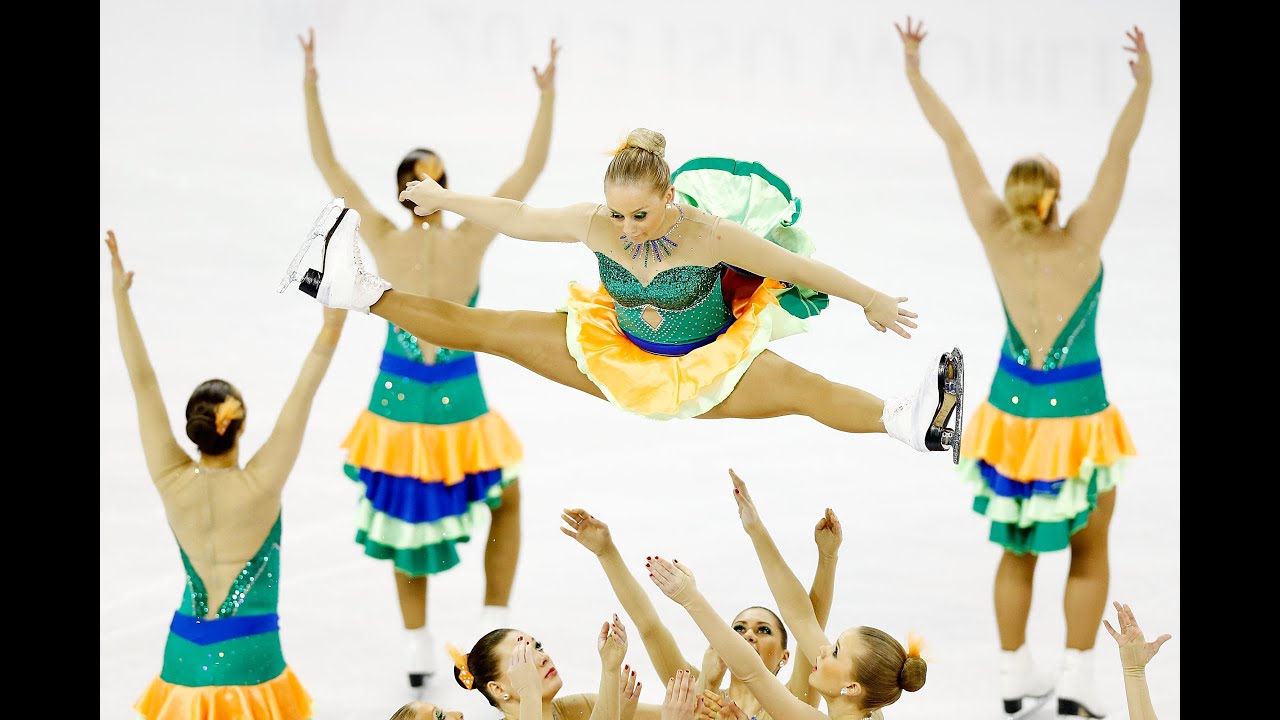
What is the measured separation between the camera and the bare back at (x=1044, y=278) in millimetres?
5449

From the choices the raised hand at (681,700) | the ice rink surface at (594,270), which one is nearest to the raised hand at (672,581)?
the raised hand at (681,700)

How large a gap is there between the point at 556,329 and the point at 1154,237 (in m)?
5.54

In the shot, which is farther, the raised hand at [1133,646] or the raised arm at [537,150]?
the raised arm at [537,150]

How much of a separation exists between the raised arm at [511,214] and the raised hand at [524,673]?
1.08 m

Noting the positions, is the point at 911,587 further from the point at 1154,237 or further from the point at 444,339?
the point at 1154,237

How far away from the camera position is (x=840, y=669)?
4027mm

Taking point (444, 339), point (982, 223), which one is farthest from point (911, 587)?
point (444, 339)

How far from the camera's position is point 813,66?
9.37 m

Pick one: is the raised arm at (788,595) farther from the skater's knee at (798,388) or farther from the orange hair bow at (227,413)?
the orange hair bow at (227,413)

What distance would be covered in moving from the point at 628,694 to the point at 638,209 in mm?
1262

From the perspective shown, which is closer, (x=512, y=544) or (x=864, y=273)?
(x=512, y=544)

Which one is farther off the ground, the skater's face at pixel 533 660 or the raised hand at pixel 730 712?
the skater's face at pixel 533 660

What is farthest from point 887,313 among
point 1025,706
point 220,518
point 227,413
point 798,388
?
point 1025,706

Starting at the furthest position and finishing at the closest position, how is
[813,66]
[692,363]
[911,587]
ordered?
[813,66] → [911,587] → [692,363]
